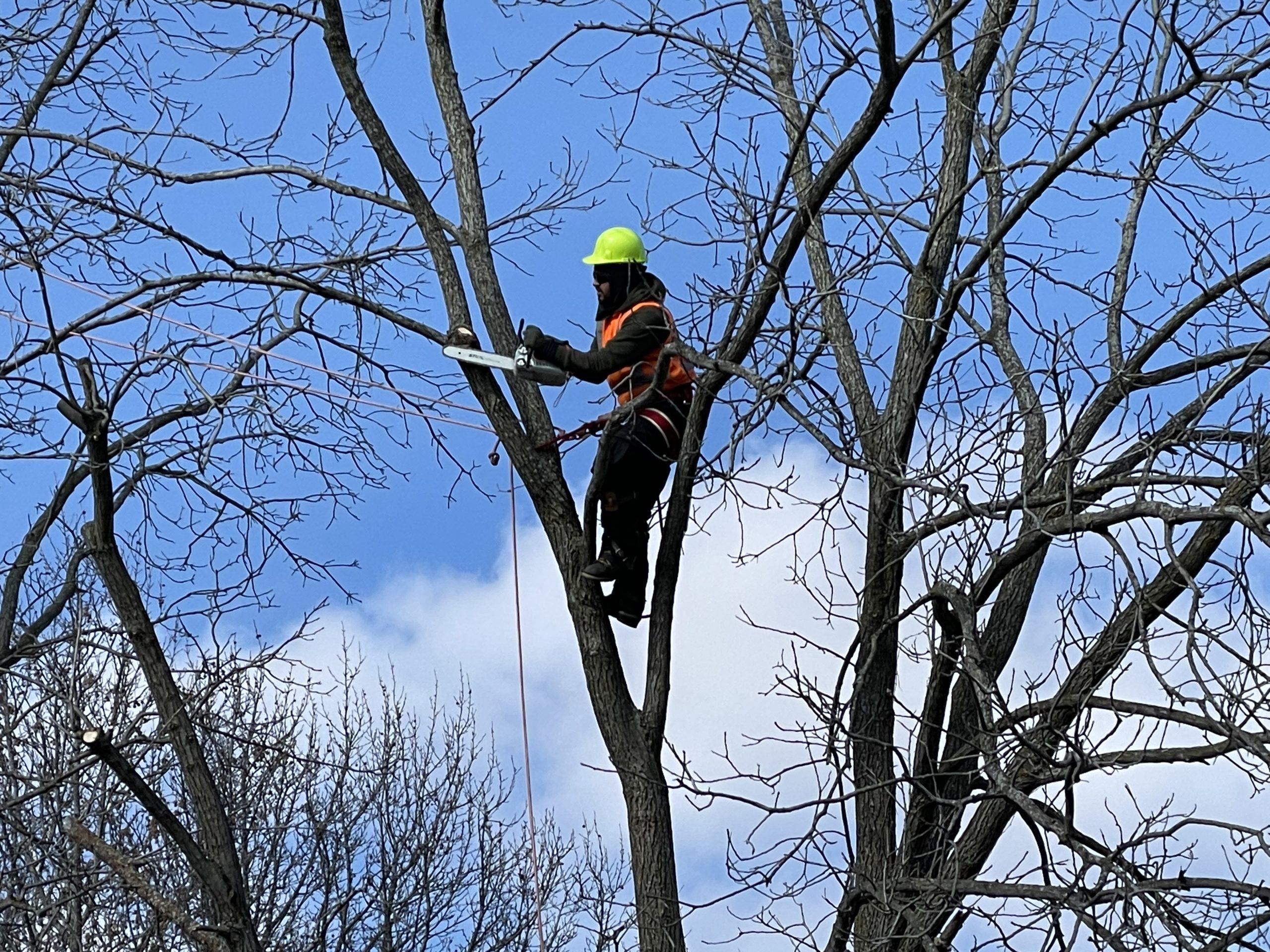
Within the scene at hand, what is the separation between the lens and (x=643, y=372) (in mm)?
6562

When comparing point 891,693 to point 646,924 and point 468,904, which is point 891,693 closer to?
point 646,924

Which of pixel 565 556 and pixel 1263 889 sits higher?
pixel 565 556

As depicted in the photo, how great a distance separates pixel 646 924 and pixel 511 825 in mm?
10525

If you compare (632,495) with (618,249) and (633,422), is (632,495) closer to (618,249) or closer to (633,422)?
(633,422)

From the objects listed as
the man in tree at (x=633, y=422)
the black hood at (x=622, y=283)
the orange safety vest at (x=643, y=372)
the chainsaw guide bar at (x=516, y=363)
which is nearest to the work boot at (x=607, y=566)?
the man in tree at (x=633, y=422)

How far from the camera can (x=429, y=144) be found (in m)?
7.64

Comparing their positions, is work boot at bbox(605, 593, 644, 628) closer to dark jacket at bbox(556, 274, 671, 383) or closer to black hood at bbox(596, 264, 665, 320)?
dark jacket at bbox(556, 274, 671, 383)

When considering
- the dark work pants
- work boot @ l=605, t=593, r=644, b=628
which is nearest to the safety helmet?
the dark work pants

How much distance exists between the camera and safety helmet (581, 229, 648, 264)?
22.4ft

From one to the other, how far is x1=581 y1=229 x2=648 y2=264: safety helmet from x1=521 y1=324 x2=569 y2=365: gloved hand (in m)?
0.47

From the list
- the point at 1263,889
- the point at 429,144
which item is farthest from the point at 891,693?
the point at 429,144

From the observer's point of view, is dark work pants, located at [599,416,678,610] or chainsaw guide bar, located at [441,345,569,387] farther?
chainsaw guide bar, located at [441,345,569,387]

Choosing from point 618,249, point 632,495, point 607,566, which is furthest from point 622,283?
point 607,566

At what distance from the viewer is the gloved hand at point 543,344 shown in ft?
21.6
